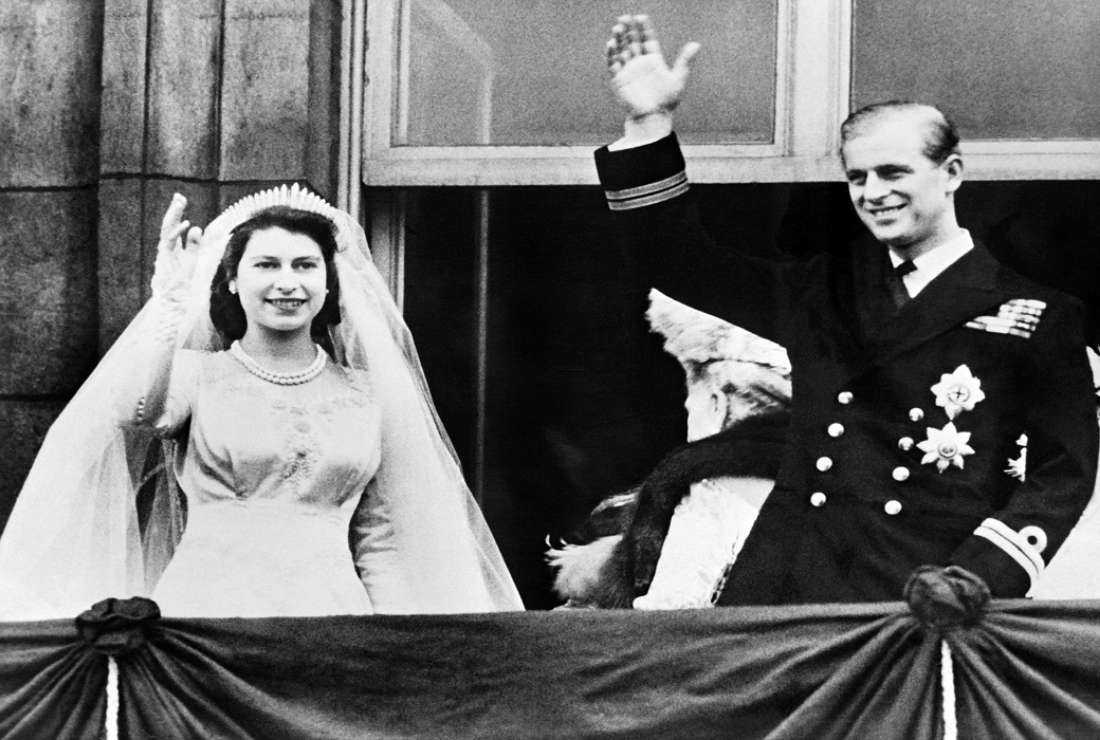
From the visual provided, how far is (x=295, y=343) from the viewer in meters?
7.52

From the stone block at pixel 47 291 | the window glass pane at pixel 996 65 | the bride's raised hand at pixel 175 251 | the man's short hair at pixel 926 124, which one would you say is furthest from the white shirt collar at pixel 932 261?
the stone block at pixel 47 291

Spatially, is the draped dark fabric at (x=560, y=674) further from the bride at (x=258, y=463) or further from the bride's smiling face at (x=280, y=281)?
the bride's smiling face at (x=280, y=281)

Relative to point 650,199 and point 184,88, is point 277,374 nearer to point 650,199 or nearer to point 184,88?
point 184,88

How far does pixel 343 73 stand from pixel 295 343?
39.7 inches

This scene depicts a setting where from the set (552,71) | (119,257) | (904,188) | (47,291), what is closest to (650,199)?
(552,71)

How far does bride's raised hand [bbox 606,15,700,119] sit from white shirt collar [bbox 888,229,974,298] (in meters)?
0.78

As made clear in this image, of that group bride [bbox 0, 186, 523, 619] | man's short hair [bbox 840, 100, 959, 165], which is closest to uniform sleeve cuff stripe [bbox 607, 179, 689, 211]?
man's short hair [bbox 840, 100, 959, 165]

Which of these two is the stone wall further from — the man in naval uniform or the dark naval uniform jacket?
the dark naval uniform jacket

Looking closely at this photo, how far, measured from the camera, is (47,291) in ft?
26.1

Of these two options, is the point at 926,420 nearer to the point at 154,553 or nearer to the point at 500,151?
the point at 500,151

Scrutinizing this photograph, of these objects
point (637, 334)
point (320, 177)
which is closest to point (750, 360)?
point (637, 334)

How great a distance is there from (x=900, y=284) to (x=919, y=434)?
1.47 feet

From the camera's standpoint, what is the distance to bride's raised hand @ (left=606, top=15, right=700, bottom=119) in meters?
7.59

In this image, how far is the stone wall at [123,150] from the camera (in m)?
7.87
